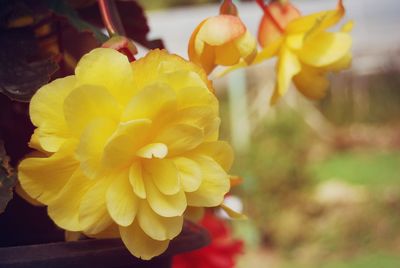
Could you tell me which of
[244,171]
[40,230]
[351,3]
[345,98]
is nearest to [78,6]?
[40,230]

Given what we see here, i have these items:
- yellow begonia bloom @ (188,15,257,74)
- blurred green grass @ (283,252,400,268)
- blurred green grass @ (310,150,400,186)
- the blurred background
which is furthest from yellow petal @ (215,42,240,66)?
blurred green grass @ (310,150,400,186)

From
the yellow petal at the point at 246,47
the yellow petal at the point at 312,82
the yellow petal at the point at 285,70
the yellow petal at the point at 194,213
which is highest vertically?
the yellow petal at the point at 246,47

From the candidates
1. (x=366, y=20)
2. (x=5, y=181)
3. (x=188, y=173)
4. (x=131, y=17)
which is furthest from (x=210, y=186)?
(x=366, y=20)

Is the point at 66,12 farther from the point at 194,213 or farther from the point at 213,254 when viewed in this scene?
the point at 213,254

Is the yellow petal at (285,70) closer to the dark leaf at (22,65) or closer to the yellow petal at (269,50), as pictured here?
the yellow petal at (269,50)

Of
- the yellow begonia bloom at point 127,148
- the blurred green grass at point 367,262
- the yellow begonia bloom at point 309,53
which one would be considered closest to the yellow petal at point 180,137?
the yellow begonia bloom at point 127,148

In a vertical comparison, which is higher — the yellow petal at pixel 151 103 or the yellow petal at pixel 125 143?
the yellow petal at pixel 151 103
